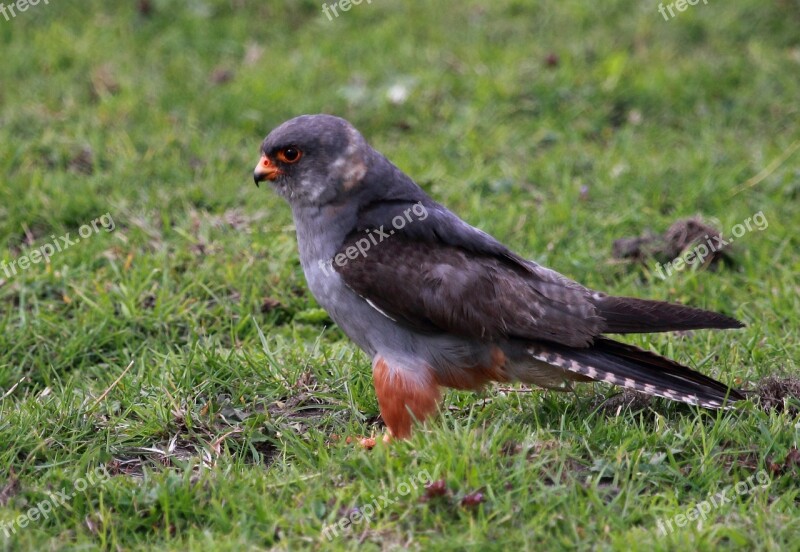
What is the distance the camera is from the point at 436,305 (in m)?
5.23

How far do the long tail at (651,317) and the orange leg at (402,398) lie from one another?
100 centimetres

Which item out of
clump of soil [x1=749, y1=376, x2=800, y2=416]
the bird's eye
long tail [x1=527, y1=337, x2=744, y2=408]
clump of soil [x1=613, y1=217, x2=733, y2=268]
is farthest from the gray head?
clump of soil [x1=613, y1=217, x2=733, y2=268]

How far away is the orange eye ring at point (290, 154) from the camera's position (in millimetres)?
→ 5617

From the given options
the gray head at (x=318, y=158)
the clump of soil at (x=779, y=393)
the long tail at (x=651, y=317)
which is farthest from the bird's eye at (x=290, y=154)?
the clump of soil at (x=779, y=393)

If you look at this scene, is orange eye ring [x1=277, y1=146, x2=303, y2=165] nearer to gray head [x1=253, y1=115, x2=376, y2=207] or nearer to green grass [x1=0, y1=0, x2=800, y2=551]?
gray head [x1=253, y1=115, x2=376, y2=207]

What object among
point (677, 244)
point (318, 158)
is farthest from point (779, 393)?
point (318, 158)

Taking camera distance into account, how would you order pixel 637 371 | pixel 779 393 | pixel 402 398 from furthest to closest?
pixel 779 393, pixel 637 371, pixel 402 398

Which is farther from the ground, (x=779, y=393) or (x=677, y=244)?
(x=677, y=244)

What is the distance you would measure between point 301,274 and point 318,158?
1.63 metres

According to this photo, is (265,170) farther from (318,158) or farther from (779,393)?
(779,393)

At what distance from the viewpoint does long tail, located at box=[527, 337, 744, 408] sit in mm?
5121

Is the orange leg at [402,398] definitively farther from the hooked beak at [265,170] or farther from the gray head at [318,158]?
the hooked beak at [265,170]

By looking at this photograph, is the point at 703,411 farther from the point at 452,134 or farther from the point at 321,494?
the point at 452,134

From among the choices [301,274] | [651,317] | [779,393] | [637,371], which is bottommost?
[779,393]
